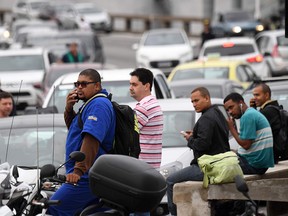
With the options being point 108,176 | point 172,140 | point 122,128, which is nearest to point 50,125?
point 172,140

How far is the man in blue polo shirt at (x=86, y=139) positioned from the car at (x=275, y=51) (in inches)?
823

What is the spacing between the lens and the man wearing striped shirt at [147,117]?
1117 cm

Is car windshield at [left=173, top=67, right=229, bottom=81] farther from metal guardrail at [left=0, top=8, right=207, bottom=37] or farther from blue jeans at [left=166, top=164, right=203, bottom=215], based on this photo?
metal guardrail at [left=0, top=8, right=207, bottom=37]

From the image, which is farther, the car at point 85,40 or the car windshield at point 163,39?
the car windshield at point 163,39

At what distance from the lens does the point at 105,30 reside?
67.2 meters

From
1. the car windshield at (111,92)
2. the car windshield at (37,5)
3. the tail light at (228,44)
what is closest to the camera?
the car windshield at (111,92)

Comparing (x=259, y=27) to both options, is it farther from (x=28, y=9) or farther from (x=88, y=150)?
(x=88, y=150)

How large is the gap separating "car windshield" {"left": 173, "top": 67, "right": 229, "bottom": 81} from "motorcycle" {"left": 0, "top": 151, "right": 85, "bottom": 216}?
54.2 feet

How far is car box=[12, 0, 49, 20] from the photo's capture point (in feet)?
224

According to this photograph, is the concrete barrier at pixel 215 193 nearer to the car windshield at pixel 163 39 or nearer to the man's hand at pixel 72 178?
the man's hand at pixel 72 178

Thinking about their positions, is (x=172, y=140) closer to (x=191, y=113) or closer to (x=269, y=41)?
(x=191, y=113)

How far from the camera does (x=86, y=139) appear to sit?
870 cm

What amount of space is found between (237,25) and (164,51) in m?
14.8

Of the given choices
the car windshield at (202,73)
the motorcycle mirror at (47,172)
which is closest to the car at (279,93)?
the motorcycle mirror at (47,172)
